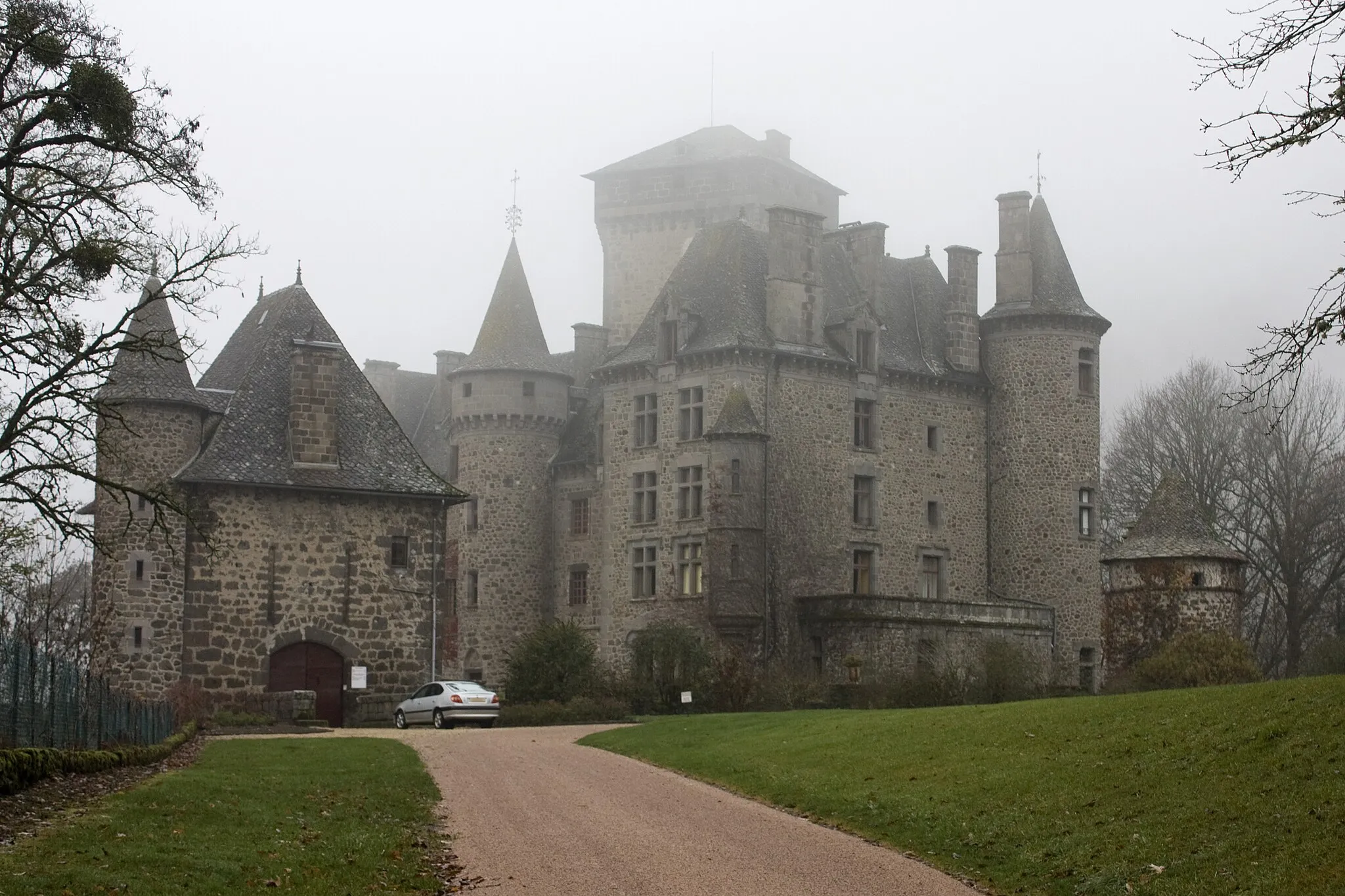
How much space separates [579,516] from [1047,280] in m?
17.4

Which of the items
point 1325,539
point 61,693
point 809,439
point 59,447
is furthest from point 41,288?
point 1325,539

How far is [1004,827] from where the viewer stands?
17.5m

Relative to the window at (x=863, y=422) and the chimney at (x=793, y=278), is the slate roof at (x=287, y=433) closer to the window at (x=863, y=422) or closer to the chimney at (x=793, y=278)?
the chimney at (x=793, y=278)

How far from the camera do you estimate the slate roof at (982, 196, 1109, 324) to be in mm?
56406

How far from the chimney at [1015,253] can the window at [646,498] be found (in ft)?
43.6

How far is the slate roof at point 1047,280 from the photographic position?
185ft

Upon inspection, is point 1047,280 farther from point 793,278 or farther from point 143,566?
point 143,566

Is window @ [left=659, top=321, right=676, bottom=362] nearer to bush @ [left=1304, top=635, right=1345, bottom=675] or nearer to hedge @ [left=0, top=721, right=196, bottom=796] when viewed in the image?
bush @ [left=1304, top=635, right=1345, bottom=675]

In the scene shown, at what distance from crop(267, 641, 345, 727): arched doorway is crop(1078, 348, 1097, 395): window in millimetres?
28049

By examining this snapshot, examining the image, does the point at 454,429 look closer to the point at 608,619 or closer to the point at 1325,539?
the point at 608,619

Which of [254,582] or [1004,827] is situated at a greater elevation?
[254,582]

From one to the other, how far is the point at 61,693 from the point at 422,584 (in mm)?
18245

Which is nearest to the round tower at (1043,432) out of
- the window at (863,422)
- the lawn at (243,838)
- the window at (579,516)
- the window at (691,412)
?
the window at (863,422)

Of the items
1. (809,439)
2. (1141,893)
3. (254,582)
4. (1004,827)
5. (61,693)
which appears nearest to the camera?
(1141,893)
